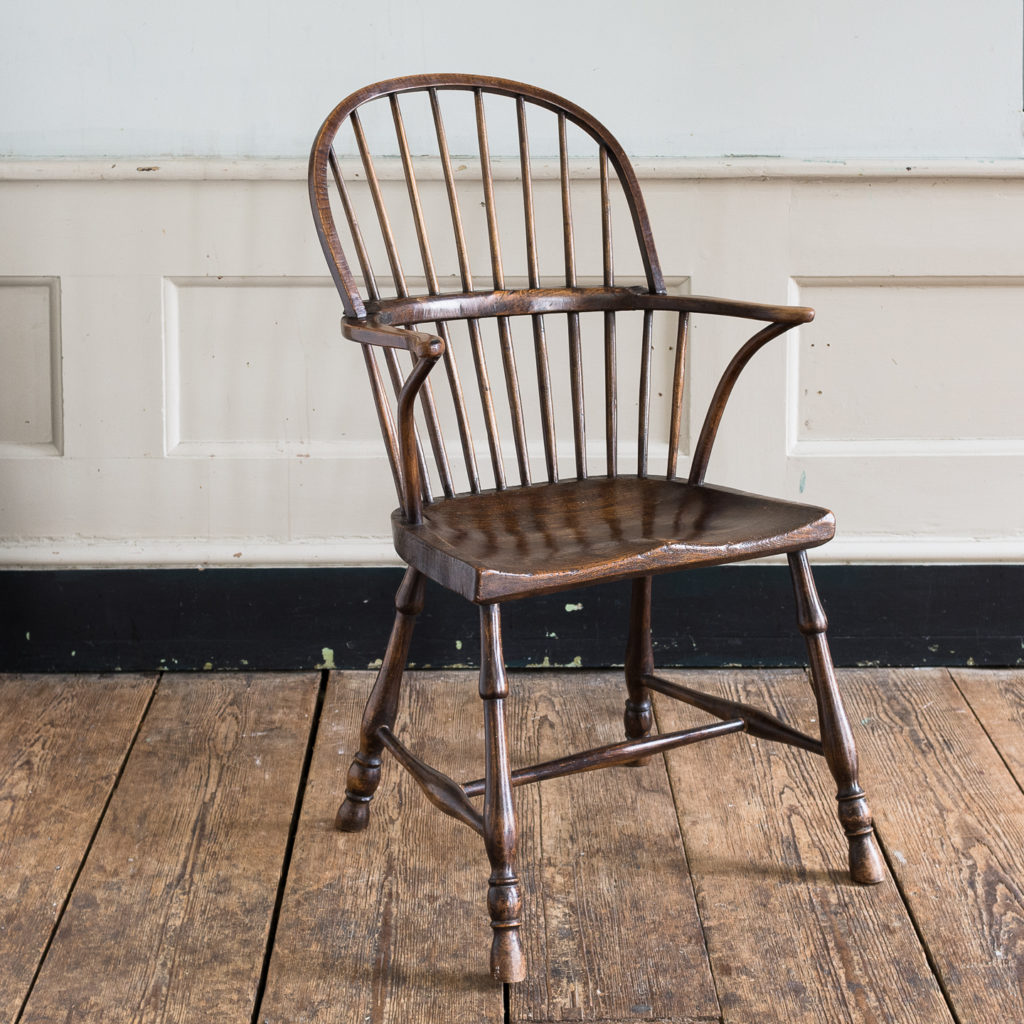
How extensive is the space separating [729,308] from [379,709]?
70 cm

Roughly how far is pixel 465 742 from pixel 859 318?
1.00 m

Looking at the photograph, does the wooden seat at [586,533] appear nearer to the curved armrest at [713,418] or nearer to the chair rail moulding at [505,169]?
the curved armrest at [713,418]

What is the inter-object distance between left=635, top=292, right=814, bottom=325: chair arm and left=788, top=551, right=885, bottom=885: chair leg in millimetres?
298

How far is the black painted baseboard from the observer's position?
1.98 m

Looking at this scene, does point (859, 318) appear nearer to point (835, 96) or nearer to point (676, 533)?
point (835, 96)

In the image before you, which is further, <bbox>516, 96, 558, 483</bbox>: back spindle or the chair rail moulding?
the chair rail moulding

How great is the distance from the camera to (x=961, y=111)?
74.0 inches

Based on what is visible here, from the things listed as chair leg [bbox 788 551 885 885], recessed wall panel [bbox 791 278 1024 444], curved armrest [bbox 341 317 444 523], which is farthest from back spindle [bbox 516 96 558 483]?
recessed wall panel [bbox 791 278 1024 444]

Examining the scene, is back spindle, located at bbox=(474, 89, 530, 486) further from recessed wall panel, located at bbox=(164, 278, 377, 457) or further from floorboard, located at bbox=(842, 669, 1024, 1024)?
floorboard, located at bbox=(842, 669, 1024, 1024)

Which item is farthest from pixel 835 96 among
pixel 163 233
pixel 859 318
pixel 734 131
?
pixel 163 233

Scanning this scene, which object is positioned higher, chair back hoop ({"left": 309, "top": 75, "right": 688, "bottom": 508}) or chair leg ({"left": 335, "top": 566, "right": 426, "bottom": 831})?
chair back hoop ({"left": 309, "top": 75, "right": 688, "bottom": 508})

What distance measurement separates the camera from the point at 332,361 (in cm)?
193

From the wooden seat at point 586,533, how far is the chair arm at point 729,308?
233 millimetres

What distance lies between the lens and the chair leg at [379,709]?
1.45m
